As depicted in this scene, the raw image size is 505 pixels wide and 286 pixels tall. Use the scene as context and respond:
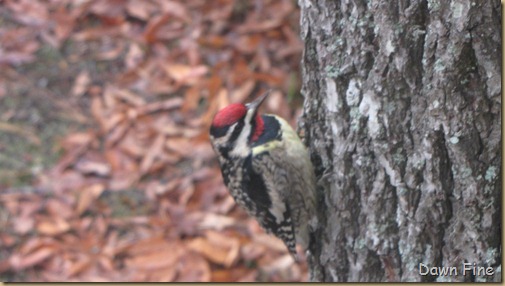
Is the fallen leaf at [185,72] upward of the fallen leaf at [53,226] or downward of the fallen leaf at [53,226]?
upward

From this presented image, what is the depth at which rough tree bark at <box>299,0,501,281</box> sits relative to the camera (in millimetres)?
2160

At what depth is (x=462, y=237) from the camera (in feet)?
7.70

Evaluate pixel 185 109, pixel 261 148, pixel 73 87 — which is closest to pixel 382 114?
pixel 261 148

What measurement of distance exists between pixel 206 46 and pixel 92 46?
2.97 ft

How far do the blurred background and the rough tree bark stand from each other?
162 centimetres

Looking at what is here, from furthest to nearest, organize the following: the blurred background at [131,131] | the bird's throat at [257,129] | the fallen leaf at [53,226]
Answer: the fallen leaf at [53,226] → the blurred background at [131,131] → the bird's throat at [257,129]

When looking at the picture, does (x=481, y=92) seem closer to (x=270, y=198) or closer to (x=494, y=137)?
(x=494, y=137)

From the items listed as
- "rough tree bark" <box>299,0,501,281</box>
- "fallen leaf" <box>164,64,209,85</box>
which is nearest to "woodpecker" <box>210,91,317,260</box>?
"rough tree bark" <box>299,0,501,281</box>

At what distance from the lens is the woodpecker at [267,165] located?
2.92m

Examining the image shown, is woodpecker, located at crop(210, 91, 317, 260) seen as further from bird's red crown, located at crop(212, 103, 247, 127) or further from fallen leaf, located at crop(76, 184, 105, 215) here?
fallen leaf, located at crop(76, 184, 105, 215)

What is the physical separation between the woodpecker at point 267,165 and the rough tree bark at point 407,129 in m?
0.14

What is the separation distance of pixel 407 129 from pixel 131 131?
298 cm

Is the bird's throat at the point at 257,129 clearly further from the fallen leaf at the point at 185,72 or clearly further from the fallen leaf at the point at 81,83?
the fallen leaf at the point at 81,83

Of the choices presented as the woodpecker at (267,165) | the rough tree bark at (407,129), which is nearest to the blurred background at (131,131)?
the woodpecker at (267,165)
